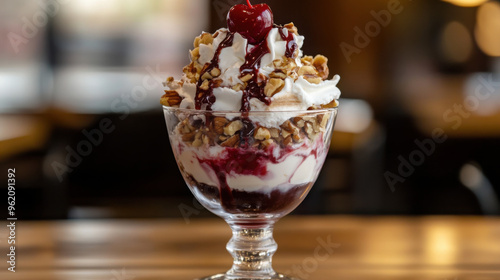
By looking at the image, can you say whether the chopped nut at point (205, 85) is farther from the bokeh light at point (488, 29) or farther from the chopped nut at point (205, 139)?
the bokeh light at point (488, 29)

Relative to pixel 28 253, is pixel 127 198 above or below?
below

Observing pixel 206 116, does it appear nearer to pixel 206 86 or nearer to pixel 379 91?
pixel 206 86

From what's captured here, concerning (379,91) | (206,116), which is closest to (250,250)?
(206,116)

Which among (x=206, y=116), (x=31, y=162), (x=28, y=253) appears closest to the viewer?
(x=206, y=116)

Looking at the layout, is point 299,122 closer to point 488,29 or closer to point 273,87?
point 273,87

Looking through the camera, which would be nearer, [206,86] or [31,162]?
[206,86]

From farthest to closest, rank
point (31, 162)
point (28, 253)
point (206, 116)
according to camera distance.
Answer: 1. point (31, 162)
2. point (28, 253)
3. point (206, 116)

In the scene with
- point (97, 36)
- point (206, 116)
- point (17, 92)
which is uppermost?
point (206, 116)
